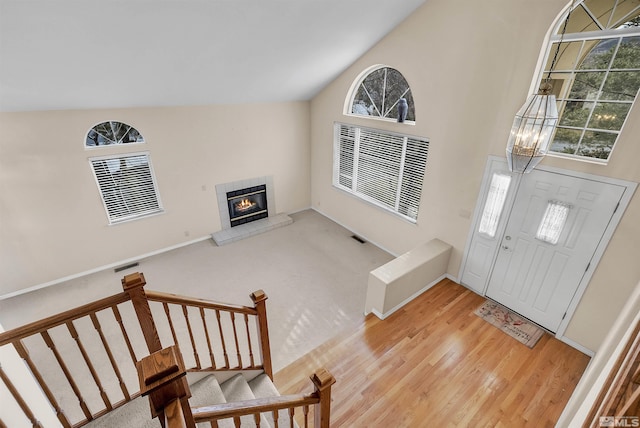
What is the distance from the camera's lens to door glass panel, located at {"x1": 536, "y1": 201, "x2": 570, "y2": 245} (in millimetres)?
3186

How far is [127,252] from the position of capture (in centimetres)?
527

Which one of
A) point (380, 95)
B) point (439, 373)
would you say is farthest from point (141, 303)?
point (380, 95)

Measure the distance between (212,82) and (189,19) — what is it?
1547 millimetres

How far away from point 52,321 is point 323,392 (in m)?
1.57

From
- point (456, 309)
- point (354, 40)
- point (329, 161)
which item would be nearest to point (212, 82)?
point (354, 40)

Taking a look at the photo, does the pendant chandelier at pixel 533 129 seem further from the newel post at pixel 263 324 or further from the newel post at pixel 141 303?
the newel post at pixel 141 303

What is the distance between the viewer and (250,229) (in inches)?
246

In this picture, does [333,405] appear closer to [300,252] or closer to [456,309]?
[456,309]

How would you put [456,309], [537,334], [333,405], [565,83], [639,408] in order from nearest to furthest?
[639,408], [333,405], [565,83], [537,334], [456,309]

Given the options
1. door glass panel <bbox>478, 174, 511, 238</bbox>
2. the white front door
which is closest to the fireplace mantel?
door glass panel <bbox>478, 174, 511, 238</bbox>

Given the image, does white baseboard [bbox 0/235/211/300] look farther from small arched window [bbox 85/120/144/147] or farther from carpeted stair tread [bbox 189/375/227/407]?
carpeted stair tread [bbox 189/375/227/407]

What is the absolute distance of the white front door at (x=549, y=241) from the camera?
2.98 m

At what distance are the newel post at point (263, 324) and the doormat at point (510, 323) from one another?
2.86 metres

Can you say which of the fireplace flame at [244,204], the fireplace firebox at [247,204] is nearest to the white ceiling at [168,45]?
the fireplace firebox at [247,204]
